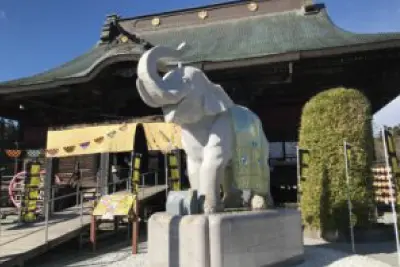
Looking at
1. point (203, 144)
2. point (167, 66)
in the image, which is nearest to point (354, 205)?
point (203, 144)

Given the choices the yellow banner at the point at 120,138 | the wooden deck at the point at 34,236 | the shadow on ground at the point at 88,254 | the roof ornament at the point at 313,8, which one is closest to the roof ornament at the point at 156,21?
the roof ornament at the point at 313,8

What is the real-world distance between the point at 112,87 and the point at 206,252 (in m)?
9.45

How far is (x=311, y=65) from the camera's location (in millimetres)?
10969

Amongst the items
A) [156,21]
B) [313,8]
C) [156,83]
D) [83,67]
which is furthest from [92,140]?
[313,8]

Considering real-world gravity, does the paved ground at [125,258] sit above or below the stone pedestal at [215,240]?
below

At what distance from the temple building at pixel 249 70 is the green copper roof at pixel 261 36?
39 mm

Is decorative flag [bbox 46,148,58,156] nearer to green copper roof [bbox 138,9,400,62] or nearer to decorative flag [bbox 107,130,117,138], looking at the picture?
decorative flag [bbox 107,130,117,138]

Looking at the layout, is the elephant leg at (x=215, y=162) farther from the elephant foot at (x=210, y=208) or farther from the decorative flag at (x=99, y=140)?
the decorative flag at (x=99, y=140)

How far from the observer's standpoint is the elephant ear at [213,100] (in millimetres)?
5133

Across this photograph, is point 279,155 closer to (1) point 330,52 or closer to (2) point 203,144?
(1) point 330,52

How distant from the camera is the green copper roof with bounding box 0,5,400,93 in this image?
37.3 feet

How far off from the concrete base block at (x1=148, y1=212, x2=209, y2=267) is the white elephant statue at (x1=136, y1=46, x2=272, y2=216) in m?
0.43

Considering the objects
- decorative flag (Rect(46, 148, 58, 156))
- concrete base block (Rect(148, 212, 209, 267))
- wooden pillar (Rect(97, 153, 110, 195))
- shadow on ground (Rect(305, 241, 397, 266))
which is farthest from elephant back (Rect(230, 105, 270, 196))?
decorative flag (Rect(46, 148, 58, 156))

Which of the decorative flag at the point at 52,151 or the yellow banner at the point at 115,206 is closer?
the yellow banner at the point at 115,206
